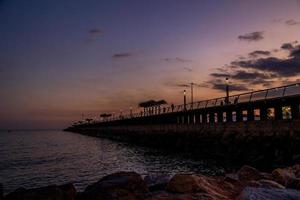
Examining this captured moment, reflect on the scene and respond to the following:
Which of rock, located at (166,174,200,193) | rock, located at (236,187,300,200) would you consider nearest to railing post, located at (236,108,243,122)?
rock, located at (166,174,200,193)

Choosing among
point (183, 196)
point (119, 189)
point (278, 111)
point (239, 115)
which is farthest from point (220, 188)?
point (239, 115)

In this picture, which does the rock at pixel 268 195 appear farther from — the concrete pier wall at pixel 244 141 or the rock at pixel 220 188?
the concrete pier wall at pixel 244 141

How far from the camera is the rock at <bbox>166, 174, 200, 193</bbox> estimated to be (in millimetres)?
8828

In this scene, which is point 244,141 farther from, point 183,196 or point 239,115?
point 183,196

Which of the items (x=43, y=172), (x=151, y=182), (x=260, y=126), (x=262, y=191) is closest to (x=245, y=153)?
(x=260, y=126)

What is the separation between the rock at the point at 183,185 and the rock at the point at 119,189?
2.43 feet

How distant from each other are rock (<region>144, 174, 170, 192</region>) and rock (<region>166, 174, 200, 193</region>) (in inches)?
28.2

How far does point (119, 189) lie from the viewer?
837 cm

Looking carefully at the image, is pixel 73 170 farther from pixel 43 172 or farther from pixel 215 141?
pixel 215 141

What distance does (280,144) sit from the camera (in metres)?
26.8

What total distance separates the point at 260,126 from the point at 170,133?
2436 centimetres

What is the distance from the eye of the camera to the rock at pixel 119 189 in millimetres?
8242

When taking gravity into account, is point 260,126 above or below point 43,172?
above

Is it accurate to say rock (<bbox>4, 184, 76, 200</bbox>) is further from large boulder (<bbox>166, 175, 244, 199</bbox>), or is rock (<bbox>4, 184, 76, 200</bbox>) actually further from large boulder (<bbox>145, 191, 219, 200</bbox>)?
large boulder (<bbox>166, 175, 244, 199</bbox>)
